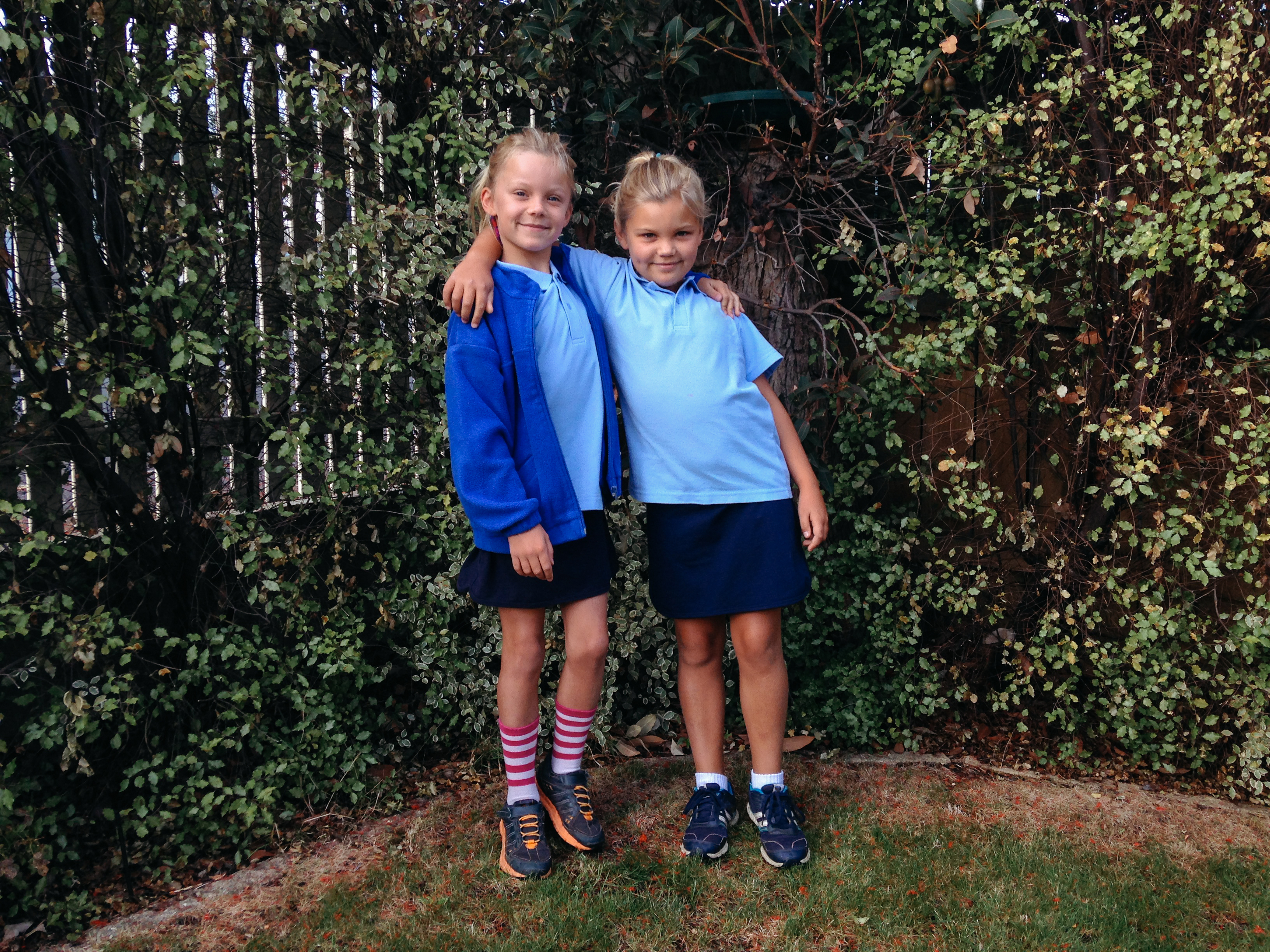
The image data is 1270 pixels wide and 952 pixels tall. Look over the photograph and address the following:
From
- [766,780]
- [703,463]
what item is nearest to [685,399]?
[703,463]

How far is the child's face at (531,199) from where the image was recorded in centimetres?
219

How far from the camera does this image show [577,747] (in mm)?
2430

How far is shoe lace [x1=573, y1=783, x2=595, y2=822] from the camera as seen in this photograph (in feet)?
7.93

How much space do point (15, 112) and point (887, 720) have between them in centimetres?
320

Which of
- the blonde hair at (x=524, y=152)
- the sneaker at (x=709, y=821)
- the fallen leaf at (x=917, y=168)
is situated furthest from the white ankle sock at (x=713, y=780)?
the fallen leaf at (x=917, y=168)

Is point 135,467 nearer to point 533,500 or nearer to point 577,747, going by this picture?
point 533,500

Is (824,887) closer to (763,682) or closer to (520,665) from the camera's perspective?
(763,682)

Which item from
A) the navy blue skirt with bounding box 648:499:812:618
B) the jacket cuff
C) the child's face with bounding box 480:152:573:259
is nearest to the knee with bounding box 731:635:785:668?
the navy blue skirt with bounding box 648:499:812:618

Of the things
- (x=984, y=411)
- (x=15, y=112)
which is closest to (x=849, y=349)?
(x=984, y=411)

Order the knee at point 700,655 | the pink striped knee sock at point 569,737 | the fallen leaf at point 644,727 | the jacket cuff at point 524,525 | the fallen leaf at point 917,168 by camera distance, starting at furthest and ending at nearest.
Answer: the fallen leaf at point 644,727 < the fallen leaf at point 917,168 < the knee at point 700,655 < the pink striped knee sock at point 569,737 < the jacket cuff at point 524,525

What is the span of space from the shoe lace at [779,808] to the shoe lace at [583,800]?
46cm

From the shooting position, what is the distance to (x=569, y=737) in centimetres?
241

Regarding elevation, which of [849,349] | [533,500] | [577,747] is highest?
[849,349]

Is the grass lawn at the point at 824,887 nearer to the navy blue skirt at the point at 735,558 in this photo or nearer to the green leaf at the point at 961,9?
the navy blue skirt at the point at 735,558
